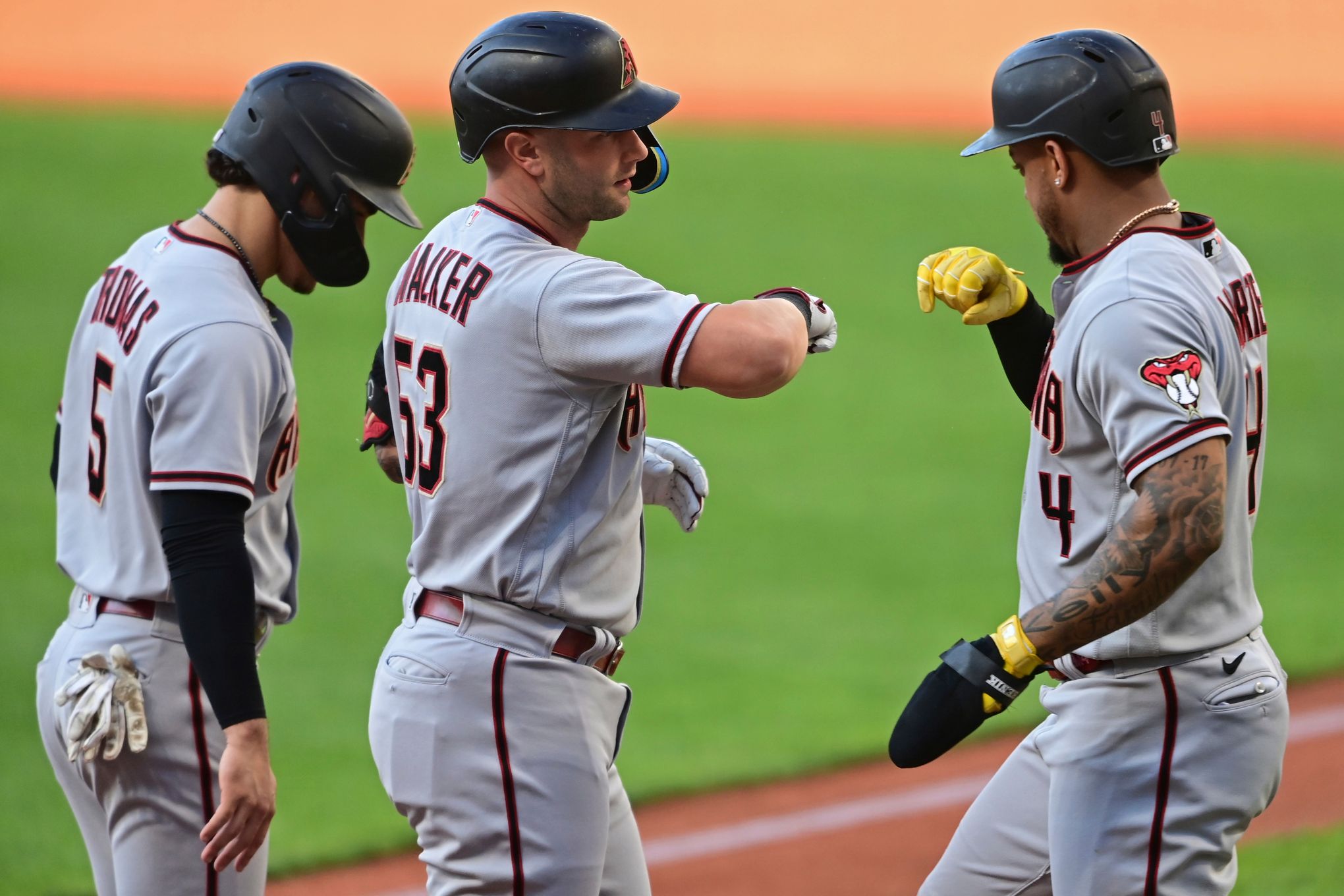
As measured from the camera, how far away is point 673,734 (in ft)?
21.4

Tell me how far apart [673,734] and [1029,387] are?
347 cm

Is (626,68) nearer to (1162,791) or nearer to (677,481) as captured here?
(677,481)

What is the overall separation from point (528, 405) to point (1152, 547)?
1.09 m

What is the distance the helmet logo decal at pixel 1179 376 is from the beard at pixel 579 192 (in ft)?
3.25

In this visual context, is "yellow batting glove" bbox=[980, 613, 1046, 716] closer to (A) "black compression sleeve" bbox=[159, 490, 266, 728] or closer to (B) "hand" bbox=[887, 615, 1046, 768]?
(B) "hand" bbox=[887, 615, 1046, 768]

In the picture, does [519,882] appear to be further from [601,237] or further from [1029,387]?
[601,237]

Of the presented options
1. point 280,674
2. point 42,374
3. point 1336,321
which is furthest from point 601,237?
point 280,674

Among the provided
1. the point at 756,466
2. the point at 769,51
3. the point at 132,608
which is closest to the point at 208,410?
the point at 132,608

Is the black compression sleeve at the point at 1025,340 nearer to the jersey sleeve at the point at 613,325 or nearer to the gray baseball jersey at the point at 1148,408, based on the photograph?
the gray baseball jersey at the point at 1148,408

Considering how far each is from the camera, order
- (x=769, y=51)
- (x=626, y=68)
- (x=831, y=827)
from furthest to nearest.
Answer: (x=769, y=51)
(x=831, y=827)
(x=626, y=68)

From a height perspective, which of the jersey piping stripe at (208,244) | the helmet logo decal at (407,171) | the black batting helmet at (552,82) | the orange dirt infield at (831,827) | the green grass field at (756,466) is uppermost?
the black batting helmet at (552,82)

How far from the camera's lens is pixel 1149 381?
2584 millimetres

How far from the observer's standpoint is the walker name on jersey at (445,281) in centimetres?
276

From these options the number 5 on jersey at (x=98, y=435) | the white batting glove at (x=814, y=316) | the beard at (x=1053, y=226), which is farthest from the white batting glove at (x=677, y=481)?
the number 5 on jersey at (x=98, y=435)
